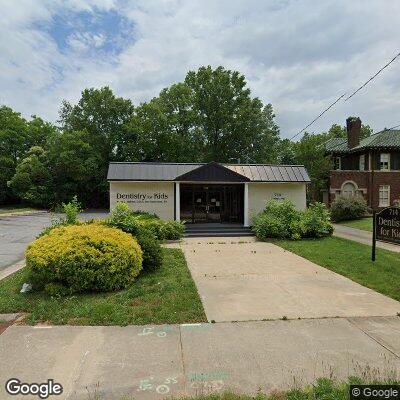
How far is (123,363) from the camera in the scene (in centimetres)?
401

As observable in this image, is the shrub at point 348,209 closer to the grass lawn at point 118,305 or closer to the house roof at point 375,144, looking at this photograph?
the house roof at point 375,144

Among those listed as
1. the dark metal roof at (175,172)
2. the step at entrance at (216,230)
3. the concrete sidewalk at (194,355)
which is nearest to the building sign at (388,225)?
the concrete sidewalk at (194,355)

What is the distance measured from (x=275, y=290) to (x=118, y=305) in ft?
11.0

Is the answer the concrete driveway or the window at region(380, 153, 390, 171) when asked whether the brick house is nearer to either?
the window at region(380, 153, 390, 171)

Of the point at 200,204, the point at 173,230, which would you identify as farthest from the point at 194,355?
the point at 200,204

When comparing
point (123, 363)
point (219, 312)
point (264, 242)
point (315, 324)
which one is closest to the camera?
point (123, 363)

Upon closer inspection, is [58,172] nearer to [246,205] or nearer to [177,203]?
[177,203]

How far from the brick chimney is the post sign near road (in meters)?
25.3

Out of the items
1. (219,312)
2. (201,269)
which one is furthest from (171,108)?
(219,312)

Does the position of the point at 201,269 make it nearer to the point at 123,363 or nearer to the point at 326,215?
the point at 123,363

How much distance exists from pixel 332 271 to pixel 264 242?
19.1 ft

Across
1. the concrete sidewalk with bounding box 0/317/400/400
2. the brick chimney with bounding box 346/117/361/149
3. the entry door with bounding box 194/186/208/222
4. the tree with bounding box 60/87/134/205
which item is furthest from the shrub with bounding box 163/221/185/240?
the tree with bounding box 60/87/134/205

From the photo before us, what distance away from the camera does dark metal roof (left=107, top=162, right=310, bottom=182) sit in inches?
725

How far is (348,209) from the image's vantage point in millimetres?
24703
